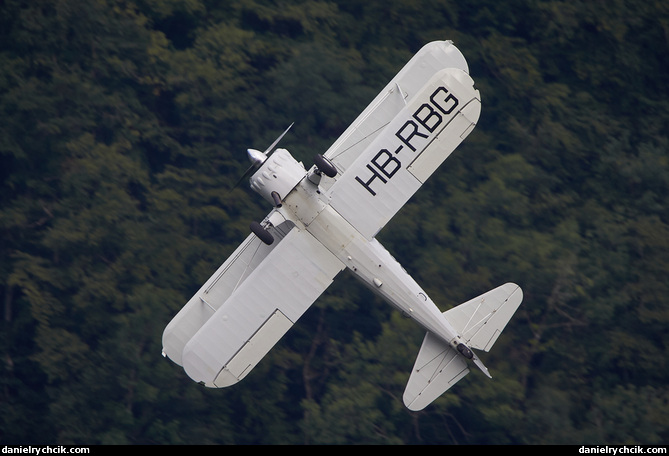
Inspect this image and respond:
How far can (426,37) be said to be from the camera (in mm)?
37062

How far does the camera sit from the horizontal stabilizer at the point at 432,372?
78.2ft

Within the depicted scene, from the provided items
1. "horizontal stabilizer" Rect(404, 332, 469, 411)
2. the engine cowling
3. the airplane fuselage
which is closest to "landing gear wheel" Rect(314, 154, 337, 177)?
the airplane fuselage

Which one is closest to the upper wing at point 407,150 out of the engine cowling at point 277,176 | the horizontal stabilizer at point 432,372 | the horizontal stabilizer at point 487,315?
the engine cowling at point 277,176

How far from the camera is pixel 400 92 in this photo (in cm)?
2528

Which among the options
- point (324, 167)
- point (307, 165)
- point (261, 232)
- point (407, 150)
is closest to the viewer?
point (324, 167)

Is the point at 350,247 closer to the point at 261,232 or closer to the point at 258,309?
the point at 261,232

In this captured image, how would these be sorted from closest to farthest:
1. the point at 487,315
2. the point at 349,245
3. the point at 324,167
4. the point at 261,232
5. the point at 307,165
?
the point at 324,167
the point at 261,232
the point at 349,245
the point at 487,315
the point at 307,165

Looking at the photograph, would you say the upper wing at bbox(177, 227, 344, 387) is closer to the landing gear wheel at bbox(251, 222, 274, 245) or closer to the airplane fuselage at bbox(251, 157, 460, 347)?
the airplane fuselage at bbox(251, 157, 460, 347)

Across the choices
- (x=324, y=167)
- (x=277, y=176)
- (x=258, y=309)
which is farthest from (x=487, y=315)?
(x=277, y=176)

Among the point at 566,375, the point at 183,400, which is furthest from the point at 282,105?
the point at 566,375

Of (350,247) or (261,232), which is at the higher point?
(350,247)

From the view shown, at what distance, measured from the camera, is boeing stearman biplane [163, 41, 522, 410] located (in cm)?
2302

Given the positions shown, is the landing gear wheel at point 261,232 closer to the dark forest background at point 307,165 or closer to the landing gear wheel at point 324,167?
the landing gear wheel at point 324,167

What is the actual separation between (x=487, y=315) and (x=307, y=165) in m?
10.1
